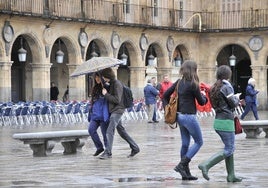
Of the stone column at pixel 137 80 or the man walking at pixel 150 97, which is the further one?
the stone column at pixel 137 80

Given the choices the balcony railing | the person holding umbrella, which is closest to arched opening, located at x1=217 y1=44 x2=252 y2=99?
the balcony railing

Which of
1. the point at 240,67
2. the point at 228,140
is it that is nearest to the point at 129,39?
the point at 240,67

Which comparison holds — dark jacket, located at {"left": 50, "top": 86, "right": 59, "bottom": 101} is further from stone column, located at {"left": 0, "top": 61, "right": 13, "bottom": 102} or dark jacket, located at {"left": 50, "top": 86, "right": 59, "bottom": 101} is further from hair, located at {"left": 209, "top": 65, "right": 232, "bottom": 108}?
hair, located at {"left": 209, "top": 65, "right": 232, "bottom": 108}

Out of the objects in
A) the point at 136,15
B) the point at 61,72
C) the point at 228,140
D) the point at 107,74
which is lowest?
the point at 228,140

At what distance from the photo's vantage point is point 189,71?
1163 cm

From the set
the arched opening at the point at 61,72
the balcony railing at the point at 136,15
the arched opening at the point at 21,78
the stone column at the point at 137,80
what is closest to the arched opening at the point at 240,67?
the balcony railing at the point at 136,15

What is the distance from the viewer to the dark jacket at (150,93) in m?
29.7

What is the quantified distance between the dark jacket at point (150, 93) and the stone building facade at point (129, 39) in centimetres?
586

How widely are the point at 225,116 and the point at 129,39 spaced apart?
2868 centimetres

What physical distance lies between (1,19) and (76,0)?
4.79m

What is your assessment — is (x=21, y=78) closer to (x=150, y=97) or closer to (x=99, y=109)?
(x=150, y=97)

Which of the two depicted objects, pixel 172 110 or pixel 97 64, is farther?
pixel 97 64

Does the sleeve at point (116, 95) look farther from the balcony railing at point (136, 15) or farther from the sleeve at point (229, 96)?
the balcony railing at point (136, 15)

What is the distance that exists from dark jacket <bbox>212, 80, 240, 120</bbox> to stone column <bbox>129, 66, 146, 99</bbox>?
29.3 meters
